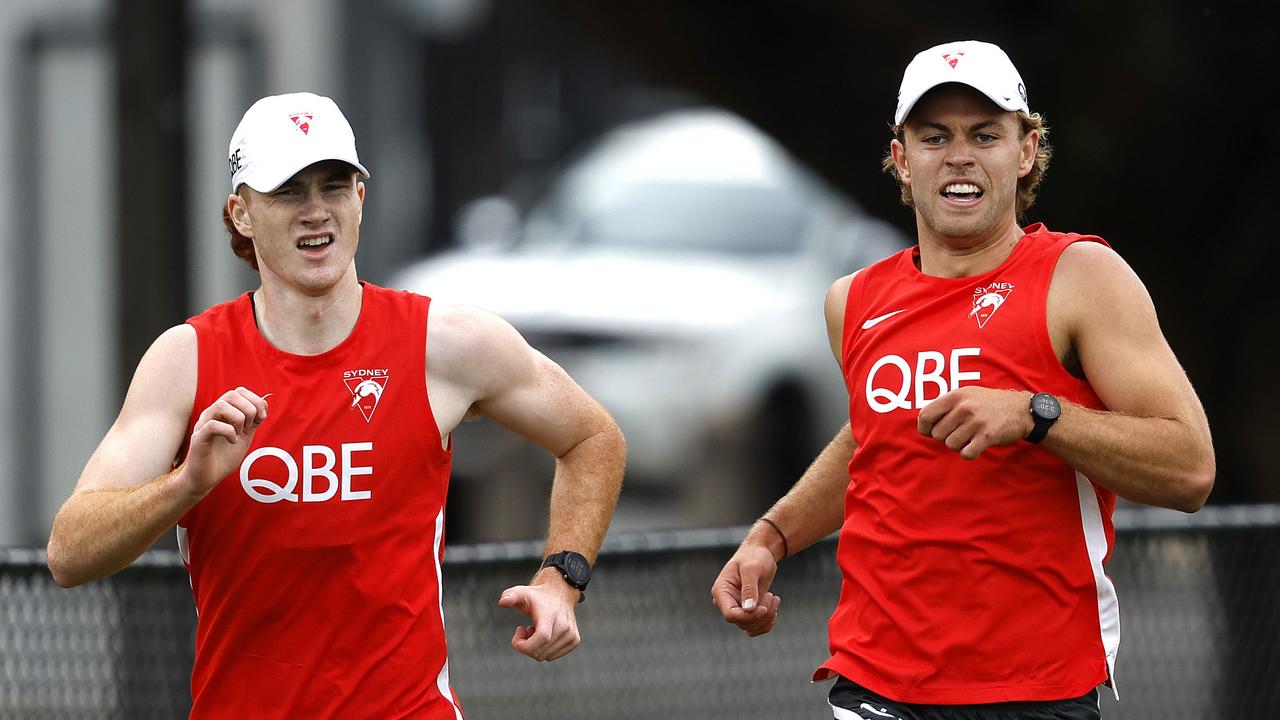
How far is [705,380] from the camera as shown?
1248cm

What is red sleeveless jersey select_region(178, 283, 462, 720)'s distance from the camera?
13.6 feet

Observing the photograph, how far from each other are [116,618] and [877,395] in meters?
2.49

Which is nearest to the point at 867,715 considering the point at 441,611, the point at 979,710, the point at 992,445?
the point at 979,710

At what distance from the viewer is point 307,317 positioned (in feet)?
14.1

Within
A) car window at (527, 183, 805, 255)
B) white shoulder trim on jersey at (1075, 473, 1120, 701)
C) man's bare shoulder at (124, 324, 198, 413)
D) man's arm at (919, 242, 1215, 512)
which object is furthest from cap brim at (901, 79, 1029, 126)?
car window at (527, 183, 805, 255)

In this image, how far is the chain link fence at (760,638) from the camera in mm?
6172

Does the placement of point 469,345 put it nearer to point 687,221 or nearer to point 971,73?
point 971,73

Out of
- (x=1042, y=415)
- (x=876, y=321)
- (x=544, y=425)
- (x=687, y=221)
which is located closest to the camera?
(x=1042, y=415)

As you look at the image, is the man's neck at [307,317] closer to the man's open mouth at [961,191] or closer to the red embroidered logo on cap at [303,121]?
the red embroidered logo on cap at [303,121]

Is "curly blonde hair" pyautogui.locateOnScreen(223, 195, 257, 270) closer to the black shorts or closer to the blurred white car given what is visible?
the black shorts

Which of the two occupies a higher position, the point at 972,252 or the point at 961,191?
the point at 961,191

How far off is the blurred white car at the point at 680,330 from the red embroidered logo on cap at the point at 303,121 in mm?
7706

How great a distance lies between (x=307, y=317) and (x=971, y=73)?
1.53 m

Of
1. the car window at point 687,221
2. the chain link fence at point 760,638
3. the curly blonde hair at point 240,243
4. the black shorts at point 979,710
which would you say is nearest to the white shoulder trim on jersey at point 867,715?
the black shorts at point 979,710
